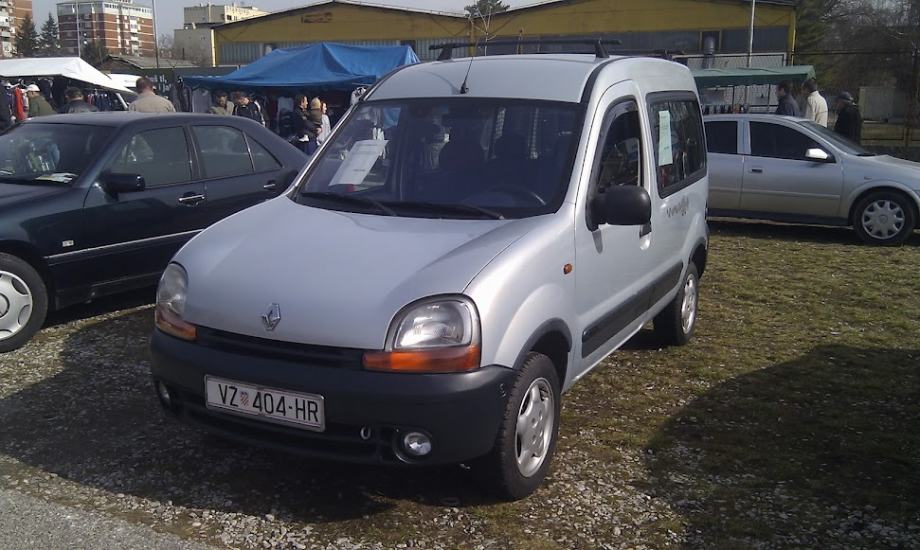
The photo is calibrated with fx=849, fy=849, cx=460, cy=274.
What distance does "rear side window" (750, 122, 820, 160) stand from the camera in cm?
1049

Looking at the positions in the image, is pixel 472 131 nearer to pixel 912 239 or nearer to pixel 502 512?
pixel 502 512

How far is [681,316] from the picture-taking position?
586cm

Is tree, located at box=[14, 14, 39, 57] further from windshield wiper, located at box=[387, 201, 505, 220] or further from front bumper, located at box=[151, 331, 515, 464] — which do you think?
front bumper, located at box=[151, 331, 515, 464]

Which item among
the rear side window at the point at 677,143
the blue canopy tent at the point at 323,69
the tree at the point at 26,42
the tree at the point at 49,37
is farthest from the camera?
the tree at the point at 49,37

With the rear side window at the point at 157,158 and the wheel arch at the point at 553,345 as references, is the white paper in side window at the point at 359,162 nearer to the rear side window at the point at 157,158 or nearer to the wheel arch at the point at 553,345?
the wheel arch at the point at 553,345

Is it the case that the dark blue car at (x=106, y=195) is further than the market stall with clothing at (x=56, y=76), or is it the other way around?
the market stall with clothing at (x=56, y=76)

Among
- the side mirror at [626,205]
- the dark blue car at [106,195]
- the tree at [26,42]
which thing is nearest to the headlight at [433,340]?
the side mirror at [626,205]

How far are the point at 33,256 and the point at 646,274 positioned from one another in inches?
161

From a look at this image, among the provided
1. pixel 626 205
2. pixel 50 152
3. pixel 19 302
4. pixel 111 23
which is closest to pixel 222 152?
pixel 50 152

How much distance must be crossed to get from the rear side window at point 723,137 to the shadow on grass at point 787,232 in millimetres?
1064

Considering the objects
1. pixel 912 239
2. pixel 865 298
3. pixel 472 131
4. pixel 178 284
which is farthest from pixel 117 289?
pixel 912 239

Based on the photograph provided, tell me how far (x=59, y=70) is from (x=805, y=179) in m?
18.8

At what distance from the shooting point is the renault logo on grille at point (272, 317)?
10.8 ft

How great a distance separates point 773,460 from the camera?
416 centimetres
